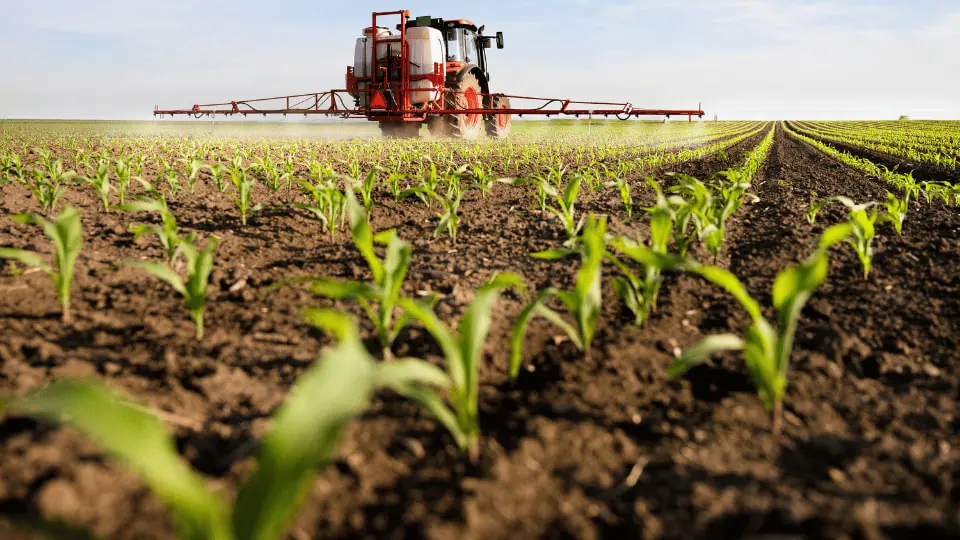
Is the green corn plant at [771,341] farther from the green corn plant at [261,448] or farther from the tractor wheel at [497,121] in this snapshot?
the tractor wheel at [497,121]

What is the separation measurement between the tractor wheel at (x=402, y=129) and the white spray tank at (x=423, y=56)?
1187mm

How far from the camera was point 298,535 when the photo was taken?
1124mm

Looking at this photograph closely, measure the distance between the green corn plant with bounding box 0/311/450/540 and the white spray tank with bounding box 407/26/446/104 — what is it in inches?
490

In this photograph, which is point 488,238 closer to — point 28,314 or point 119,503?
point 28,314

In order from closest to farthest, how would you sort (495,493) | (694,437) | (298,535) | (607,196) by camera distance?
(298,535), (495,493), (694,437), (607,196)

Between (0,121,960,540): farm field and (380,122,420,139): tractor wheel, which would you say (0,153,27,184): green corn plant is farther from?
(380,122,420,139): tractor wheel

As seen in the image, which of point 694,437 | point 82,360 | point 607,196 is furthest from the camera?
point 607,196

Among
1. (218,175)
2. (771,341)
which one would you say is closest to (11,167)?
(218,175)

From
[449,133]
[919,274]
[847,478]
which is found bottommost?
[847,478]

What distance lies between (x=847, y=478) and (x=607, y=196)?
16.0ft

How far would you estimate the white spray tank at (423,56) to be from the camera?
12695mm

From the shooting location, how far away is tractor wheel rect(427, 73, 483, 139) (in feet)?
45.1

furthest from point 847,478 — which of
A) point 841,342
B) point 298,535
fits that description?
point 298,535

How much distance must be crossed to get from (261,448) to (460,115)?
1468 cm
